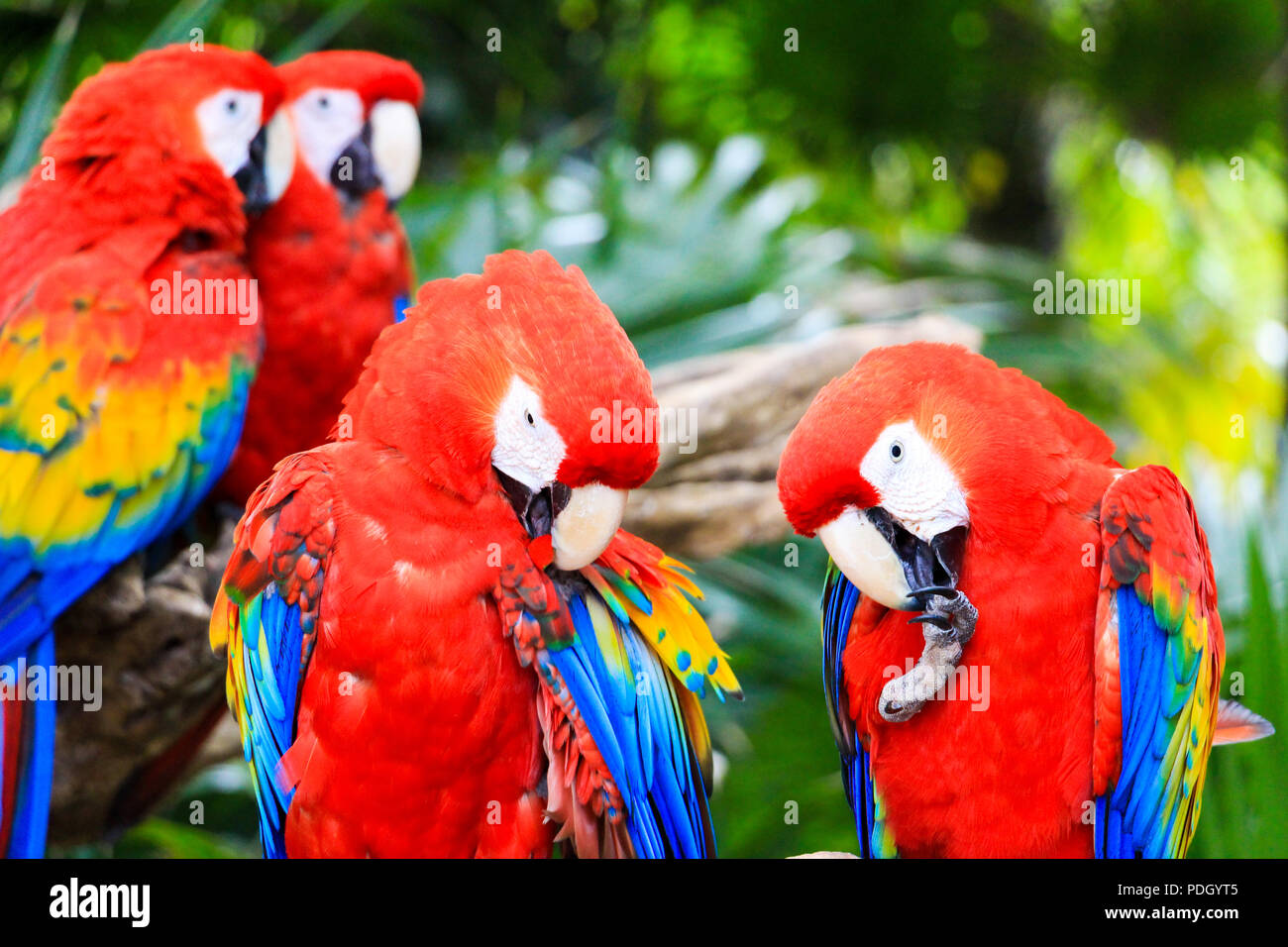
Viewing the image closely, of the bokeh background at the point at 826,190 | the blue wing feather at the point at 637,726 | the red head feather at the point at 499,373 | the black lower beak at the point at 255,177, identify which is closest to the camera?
the red head feather at the point at 499,373

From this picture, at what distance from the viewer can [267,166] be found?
4.19 feet

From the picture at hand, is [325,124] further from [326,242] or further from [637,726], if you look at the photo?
[637,726]

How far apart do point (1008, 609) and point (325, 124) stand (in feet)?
3.14

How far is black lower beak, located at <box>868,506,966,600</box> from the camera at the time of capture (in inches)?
35.6

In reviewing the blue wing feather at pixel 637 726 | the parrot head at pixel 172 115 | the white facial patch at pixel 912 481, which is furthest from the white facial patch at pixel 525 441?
the parrot head at pixel 172 115

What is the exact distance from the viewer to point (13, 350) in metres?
1.15

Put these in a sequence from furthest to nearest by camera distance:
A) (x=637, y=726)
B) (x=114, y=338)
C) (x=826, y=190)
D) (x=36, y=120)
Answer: (x=826, y=190), (x=36, y=120), (x=114, y=338), (x=637, y=726)

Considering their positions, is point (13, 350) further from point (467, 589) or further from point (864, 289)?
point (864, 289)

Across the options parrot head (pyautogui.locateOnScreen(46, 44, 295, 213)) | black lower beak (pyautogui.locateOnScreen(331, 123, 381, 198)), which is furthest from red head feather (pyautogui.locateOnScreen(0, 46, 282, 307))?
black lower beak (pyautogui.locateOnScreen(331, 123, 381, 198))

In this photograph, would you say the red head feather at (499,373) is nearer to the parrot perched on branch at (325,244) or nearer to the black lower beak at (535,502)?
the black lower beak at (535,502)

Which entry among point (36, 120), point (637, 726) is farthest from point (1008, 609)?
point (36, 120)

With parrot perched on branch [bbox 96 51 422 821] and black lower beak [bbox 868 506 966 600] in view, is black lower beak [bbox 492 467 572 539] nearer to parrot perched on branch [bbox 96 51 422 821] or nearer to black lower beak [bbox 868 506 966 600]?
black lower beak [bbox 868 506 966 600]

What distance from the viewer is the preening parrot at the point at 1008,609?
90 centimetres

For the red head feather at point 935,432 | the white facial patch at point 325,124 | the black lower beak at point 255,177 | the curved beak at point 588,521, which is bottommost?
the curved beak at point 588,521
